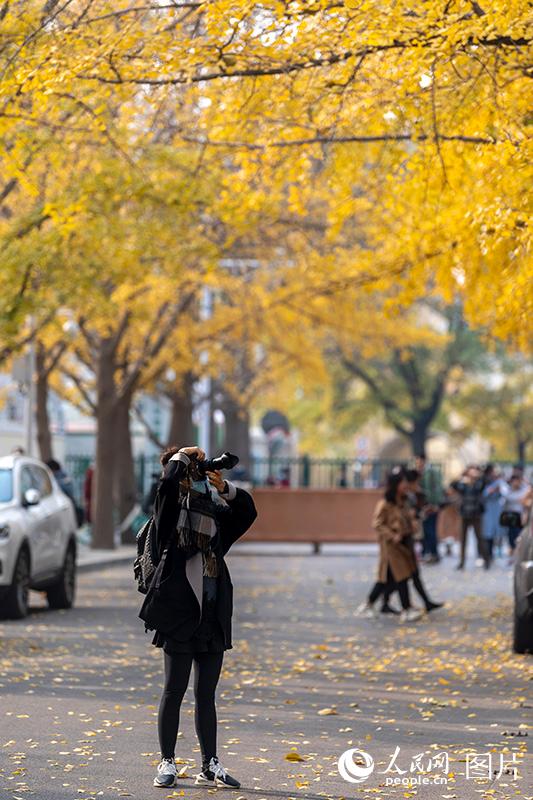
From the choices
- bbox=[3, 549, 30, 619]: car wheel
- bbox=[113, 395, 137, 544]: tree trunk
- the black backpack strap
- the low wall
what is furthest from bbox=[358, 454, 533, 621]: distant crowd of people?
the black backpack strap

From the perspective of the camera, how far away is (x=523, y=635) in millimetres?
15406

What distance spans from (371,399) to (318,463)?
19397 mm

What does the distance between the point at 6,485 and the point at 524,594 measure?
264 inches

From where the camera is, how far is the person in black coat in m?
8.41

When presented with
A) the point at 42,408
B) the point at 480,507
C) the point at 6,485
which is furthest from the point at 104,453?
the point at 6,485

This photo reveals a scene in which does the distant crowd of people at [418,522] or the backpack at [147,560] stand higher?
the backpack at [147,560]

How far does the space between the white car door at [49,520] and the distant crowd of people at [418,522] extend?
3.65 metres

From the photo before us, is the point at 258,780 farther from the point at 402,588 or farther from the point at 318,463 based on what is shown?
the point at 318,463

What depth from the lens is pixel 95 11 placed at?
1415 cm

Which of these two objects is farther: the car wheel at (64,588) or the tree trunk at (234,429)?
the tree trunk at (234,429)

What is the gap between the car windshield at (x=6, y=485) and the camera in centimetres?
1906


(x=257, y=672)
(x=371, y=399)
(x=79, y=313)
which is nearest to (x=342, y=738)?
(x=257, y=672)

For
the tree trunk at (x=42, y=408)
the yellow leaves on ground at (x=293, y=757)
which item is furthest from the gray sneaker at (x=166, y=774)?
the tree trunk at (x=42, y=408)

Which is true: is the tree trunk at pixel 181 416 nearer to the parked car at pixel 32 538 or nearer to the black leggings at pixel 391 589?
the parked car at pixel 32 538
